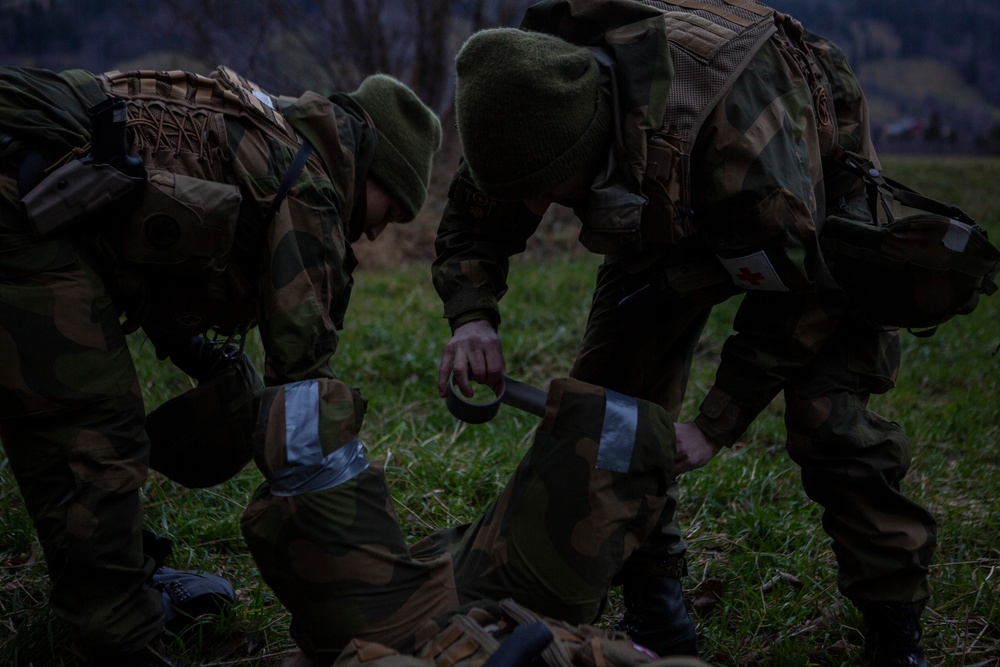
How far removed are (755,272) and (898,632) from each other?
43.5 inches

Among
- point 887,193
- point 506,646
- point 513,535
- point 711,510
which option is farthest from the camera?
point 711,510

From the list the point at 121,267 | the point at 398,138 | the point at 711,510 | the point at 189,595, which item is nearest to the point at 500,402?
the point at 398,138

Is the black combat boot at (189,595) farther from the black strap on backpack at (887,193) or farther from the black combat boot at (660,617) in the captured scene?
the black strap on backpack at (887,193)

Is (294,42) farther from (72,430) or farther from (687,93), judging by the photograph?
(687,93)

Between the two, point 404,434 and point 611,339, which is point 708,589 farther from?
point 404,434

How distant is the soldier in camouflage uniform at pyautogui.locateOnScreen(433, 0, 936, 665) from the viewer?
Answer: 6.57 ft

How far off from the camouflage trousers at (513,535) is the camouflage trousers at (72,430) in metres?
0.55

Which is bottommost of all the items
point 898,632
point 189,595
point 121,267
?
point 898,632

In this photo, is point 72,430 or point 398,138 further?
point 398,138

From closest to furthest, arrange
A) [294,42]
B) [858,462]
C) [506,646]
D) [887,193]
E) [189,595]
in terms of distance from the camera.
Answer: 1. [506,646]
2. [858,462]
3. [887,193]
4. [189,595]
5. [294,42]

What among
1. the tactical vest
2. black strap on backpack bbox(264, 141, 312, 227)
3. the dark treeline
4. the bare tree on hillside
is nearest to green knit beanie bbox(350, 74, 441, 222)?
black strap on backpack bbox(264, 141, 312, 227)

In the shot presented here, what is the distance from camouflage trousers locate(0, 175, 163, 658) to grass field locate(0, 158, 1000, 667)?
1.16 feet

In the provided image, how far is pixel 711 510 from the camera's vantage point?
134 inches

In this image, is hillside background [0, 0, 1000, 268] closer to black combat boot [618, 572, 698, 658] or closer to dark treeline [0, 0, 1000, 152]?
dark treeline [0, 0, 1000, 152]
